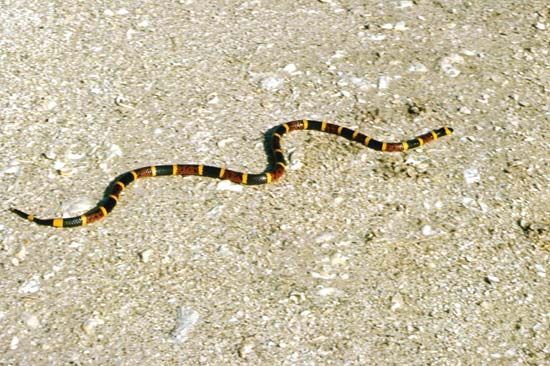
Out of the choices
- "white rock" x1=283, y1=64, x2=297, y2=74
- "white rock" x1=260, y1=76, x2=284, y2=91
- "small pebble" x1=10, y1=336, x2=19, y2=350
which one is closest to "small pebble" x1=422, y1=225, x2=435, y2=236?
"white rock" x1=260, y1=76, x2=284, y2=91

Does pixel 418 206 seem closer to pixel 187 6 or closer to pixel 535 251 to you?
pixel 535 251

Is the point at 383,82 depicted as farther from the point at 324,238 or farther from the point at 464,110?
the point at 324,238

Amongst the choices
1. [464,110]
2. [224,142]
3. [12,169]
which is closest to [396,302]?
[224,142]

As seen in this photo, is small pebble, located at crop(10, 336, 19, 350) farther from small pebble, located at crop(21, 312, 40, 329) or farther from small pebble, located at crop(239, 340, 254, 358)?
small pebble, located at crop(239, 340, 254, 358)

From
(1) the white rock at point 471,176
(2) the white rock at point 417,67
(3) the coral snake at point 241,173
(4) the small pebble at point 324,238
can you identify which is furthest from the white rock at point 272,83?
(4) the small pebble at point 324,238

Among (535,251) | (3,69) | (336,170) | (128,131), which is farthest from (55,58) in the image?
(535,251)
